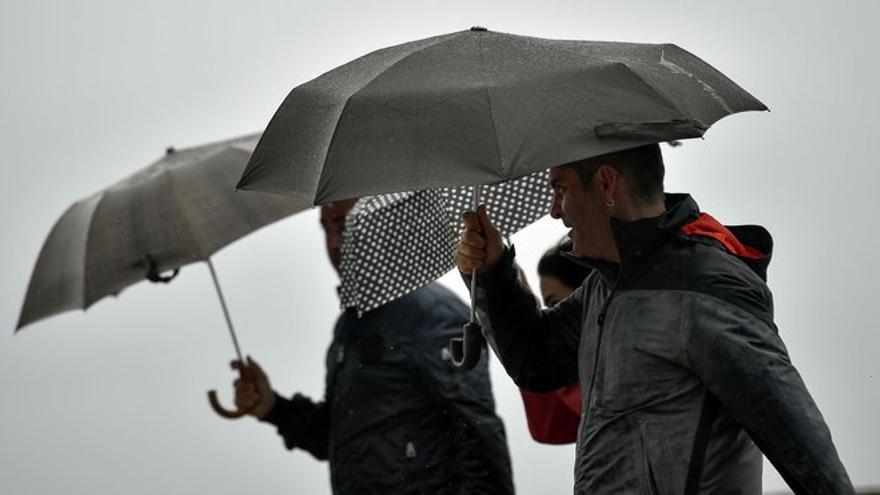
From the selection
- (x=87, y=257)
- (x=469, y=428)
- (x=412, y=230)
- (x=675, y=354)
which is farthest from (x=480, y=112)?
(x=87, y=257)

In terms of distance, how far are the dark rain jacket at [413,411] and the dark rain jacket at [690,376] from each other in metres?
1.31

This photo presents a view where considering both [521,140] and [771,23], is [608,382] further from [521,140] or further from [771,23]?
[771,23]

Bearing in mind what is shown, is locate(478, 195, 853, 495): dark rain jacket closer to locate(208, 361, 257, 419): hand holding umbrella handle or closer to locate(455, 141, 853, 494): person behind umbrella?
locate(455, 141, 853, 494): person behind umbrella

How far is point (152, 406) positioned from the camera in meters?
6.12

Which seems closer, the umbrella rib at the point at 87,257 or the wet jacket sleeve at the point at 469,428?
the wet jacket sleeve at the point at 469,428

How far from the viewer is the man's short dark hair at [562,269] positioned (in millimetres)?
4309

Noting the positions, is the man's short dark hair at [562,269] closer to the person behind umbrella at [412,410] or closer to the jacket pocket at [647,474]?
the person behind umbrella at [412,410]

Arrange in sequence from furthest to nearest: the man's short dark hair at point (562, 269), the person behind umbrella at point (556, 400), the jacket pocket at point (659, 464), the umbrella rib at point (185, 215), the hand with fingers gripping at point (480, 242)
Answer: the umbrella rib at point (185, 215), the man's short dark hair at point (562, 269), the person behind umbrella at point (556, 400), the hand with fingers gripping at point (480, 242), the jacket pocket at point (659, 464)

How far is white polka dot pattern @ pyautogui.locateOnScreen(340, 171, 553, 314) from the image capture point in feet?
12.4

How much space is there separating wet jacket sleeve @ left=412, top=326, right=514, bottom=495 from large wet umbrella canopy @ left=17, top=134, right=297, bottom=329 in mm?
632

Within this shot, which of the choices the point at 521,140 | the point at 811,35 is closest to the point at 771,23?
the point at 811,35

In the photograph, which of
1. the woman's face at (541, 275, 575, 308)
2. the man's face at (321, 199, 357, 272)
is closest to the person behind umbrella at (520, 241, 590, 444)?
the woman's face at (541, 275, 575, 308)

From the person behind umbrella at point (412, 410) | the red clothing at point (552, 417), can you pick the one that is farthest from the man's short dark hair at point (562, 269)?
the person behind umbrella at point (412, 410)

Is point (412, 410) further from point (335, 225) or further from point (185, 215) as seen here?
point (185, 215)
